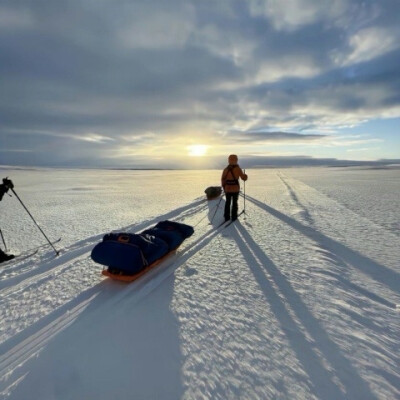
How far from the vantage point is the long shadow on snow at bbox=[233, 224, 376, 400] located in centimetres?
201

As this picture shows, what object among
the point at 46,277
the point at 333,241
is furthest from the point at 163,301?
the point at 333,241

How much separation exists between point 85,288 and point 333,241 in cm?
486

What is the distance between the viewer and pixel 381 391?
6.54ft

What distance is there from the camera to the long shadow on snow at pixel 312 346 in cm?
201

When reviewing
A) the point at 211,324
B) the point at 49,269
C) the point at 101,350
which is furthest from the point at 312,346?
the point at 49,269

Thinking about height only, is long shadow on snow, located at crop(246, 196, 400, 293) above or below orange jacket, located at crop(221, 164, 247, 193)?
below

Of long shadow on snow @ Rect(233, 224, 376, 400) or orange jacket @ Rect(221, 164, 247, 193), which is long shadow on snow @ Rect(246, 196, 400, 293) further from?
orange jacket @ Rect(221, 164, 247, 193)

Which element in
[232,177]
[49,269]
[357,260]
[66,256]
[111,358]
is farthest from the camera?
[232,177]

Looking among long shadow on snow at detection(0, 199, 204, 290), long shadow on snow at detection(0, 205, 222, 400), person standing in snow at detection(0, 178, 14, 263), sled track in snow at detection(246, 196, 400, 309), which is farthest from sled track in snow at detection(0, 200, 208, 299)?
sled track in snow at detection(246, 196, 400, 309)

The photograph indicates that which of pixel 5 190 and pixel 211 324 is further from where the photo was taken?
pixel 5 190

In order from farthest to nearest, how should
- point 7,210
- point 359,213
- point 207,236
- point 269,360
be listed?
point 7,210, point 359,213, point 207,236, point 269,360

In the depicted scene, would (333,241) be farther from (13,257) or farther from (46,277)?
(13,257)

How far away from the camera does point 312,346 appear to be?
8.03 ft

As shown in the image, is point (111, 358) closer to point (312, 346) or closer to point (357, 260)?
point (312, 346)
